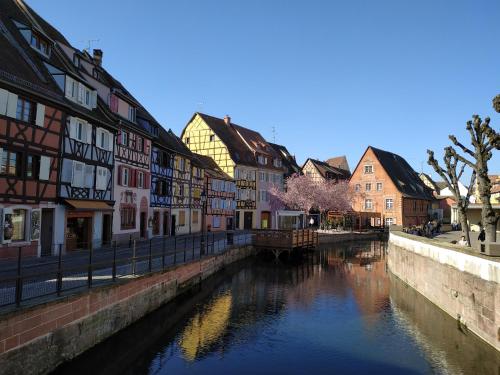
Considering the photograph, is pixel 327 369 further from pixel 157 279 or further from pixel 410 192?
pixel 410 192

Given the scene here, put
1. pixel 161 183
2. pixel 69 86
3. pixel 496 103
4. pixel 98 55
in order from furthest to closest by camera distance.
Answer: pixel 161 183, pixel 98 55, pixel 69 86, pixel 496 103

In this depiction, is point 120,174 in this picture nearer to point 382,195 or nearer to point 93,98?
point 93,98

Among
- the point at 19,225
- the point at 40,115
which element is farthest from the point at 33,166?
the point at 19,225

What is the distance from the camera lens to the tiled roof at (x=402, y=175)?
2736 inches

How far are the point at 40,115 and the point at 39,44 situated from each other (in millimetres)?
5174

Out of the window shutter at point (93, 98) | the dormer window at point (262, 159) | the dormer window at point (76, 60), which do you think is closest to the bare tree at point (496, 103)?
the window shutter at point (93, 98)

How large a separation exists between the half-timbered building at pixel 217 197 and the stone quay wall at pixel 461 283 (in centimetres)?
2730

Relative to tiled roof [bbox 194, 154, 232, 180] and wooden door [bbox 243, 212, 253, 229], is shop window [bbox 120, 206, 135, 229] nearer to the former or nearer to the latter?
tiled roof [bbox 194, 154, 232, 180]

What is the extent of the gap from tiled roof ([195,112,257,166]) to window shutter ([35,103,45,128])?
34.1 meters

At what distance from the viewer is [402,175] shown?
73.9 m

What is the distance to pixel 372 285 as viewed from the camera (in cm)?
2688

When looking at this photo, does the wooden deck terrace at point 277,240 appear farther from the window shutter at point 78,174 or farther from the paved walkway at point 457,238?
the window shutter at point 78,174

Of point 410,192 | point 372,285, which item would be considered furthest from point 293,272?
point 410,192

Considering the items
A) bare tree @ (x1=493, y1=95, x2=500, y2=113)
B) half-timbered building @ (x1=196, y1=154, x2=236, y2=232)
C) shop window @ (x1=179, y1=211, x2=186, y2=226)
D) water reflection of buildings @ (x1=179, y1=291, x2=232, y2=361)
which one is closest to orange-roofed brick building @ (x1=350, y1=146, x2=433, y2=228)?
half-timbered building @ (x1=196, y1=154, x2=236, y2=232)
